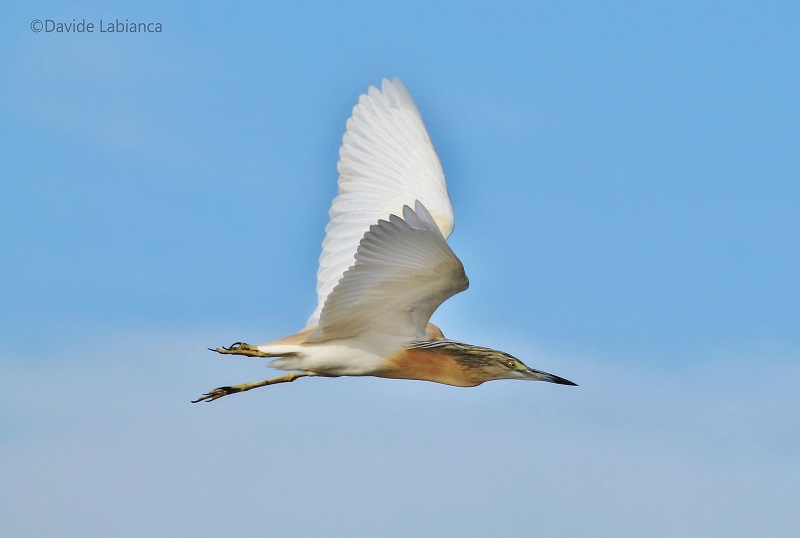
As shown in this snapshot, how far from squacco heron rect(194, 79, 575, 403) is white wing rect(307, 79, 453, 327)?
1 centimetres

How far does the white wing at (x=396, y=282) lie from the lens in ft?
37.9

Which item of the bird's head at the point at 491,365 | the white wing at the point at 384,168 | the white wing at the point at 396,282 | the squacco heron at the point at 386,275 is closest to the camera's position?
the white wing at the point at 396,282

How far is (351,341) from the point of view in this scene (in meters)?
13.0

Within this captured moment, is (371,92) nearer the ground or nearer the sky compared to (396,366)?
nearer the sky

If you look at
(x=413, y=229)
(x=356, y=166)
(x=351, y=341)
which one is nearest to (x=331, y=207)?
(x=356, y=166)

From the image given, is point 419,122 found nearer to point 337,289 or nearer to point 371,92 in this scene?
point 371,92

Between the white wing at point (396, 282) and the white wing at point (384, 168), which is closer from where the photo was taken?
the white wing at point (396, 282)

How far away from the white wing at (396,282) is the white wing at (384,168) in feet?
5.69

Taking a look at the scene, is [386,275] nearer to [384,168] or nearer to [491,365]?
[491,365]

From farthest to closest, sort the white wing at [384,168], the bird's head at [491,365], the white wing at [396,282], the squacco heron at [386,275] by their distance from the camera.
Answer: the white wing at [384,168], the bird's head at [491,365], the squacco heron at [386,275], the white wing at [396,282]

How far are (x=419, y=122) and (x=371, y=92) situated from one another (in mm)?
654

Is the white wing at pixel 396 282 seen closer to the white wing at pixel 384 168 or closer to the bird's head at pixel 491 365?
the bird's head at pixel 491 365

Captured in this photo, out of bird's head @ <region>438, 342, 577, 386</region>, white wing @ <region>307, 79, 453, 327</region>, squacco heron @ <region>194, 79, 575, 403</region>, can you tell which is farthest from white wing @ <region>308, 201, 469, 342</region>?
white wing @ <region>307, 79, 453, 327</region>

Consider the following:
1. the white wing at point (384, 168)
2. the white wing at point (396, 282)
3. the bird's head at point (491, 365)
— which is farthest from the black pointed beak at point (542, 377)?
the white wing at point (384, 168)
